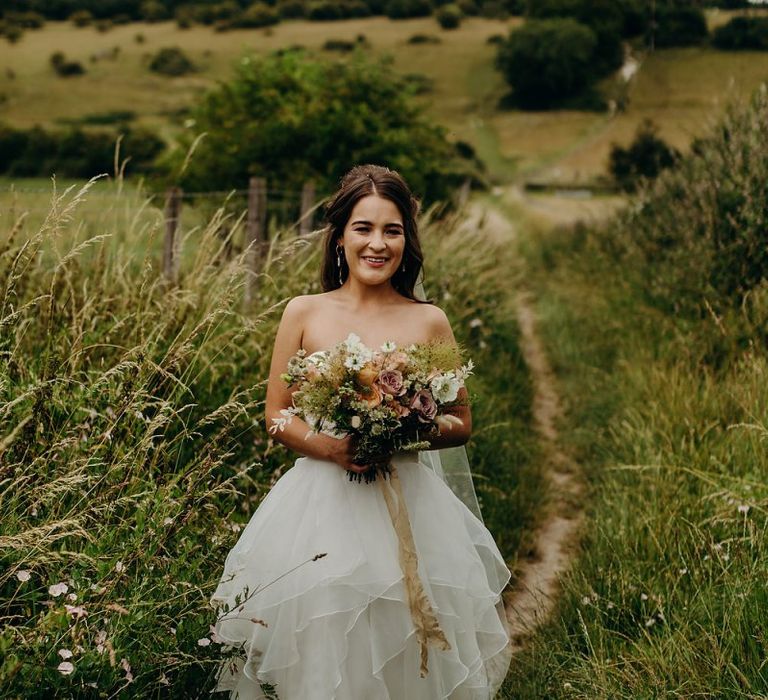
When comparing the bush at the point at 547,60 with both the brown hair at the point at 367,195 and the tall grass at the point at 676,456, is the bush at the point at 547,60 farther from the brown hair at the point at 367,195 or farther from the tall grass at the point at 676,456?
the brown hair at the point at 367,195

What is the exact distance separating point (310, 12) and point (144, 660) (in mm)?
46806

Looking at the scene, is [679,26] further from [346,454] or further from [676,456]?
[346,454]

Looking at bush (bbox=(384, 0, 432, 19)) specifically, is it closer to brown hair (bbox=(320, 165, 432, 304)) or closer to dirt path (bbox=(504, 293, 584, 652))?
dirt path (bbox=(504, 293, 584, 652))

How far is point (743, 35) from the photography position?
19.4 m

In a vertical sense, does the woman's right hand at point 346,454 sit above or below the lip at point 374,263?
below

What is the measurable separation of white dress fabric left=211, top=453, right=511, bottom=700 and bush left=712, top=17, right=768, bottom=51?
17.0 meters

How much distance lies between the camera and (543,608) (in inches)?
154

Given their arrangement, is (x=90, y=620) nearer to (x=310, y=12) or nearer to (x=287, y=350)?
(x=287, y=350)

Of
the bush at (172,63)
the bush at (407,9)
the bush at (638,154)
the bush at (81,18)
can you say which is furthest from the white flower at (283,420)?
the bush at (81,18)

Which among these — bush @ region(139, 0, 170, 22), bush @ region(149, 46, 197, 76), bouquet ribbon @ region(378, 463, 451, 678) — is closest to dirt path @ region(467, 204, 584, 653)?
bouquet ribbon @ region(378, 463, 451, 678)

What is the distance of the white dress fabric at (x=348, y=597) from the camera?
2.63 metres

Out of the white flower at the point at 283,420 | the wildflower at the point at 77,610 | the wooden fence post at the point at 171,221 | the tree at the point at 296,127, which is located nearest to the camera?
the wildflower at the point at 77,610

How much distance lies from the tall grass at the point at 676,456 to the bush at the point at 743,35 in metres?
8.90

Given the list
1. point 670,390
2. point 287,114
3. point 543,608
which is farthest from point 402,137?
point 543,608
